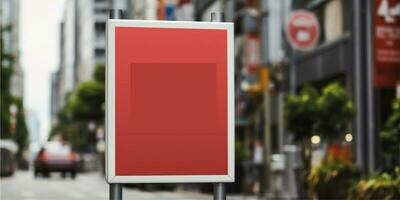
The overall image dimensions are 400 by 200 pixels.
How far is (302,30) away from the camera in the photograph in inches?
1174

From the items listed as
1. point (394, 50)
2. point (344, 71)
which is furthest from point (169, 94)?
point (344, 71)

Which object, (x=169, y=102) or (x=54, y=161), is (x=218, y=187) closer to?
(x=169, y=102)

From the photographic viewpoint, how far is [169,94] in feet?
21.5

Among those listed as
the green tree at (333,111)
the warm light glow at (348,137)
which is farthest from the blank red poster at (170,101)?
the warm light glow at (348,137)

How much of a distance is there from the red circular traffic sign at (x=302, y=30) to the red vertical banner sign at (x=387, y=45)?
19.9 ft

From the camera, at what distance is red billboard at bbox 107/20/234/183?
21.3 feet

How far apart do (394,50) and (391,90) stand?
4122 millimetres

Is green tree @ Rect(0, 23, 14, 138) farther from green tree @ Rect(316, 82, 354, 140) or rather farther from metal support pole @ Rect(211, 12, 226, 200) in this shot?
metal support pole @ Rect(211, 12, 226, 200)

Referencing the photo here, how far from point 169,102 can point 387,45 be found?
1771 centimetres

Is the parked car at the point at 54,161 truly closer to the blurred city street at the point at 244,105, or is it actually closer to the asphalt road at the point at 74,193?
the blurred city street at the point at 244,105

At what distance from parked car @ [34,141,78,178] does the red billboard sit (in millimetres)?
44661

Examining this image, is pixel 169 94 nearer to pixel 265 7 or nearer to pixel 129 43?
pixel 129 43

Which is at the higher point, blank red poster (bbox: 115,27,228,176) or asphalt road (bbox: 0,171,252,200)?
blank red poster (bbox: 115,27,228,176)

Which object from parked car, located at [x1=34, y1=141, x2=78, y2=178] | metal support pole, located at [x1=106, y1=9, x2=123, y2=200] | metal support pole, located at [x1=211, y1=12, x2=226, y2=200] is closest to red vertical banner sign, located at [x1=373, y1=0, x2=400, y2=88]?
metal support pole, located at [x1=211, y1=12, x2=226, y2=200]
